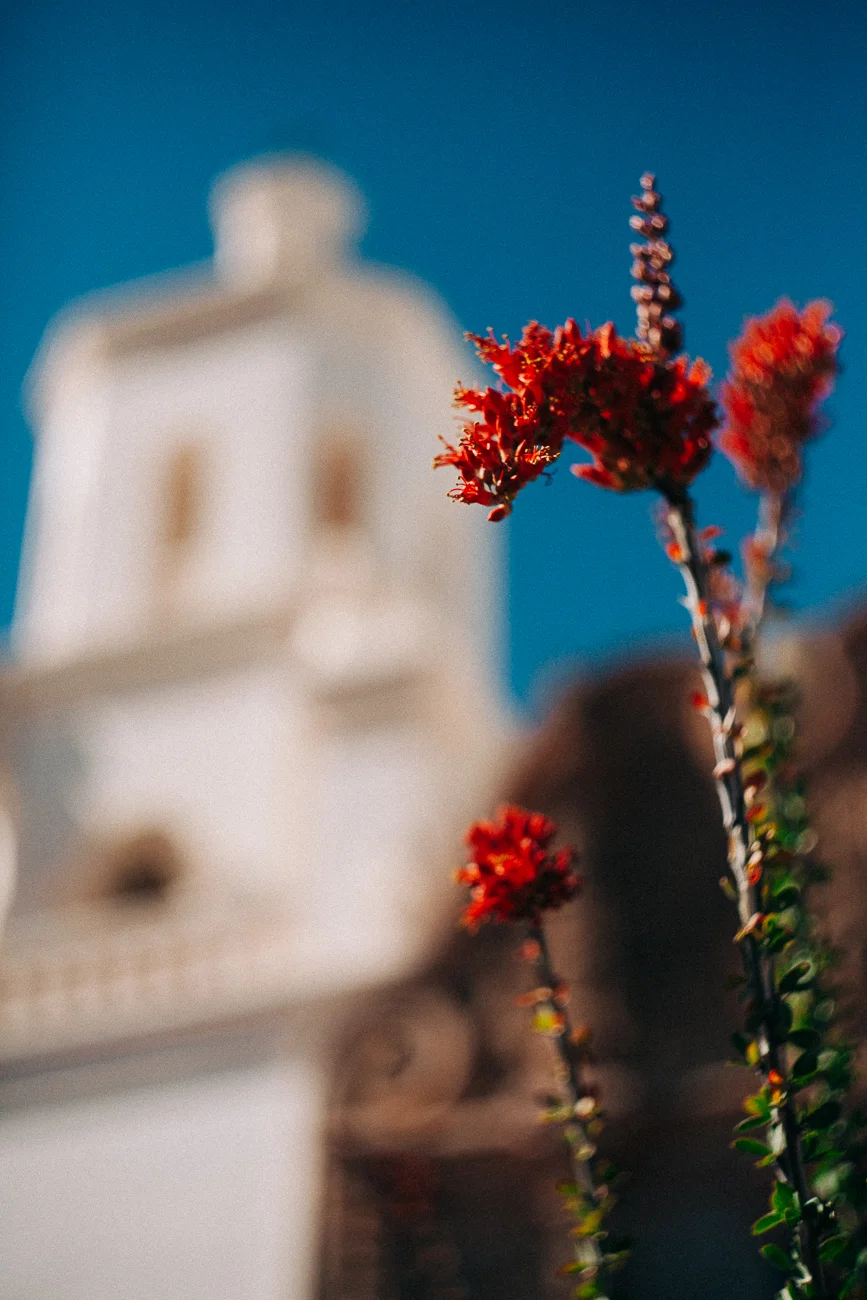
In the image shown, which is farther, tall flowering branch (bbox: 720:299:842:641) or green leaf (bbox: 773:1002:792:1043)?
tall flowering branch (bbox: 720:299:842:641)

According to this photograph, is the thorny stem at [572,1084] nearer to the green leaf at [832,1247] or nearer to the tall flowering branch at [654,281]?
the green leaf at [832,1247]

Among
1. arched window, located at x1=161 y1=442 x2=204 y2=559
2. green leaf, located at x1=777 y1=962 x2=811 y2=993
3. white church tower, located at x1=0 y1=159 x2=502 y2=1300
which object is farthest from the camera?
arched window, located at x1=161 y1=442 x2=204 y2=559

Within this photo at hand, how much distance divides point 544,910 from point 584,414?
0.85 meters

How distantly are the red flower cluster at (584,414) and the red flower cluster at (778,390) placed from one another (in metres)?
0.28

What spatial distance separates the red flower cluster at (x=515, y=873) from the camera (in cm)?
262

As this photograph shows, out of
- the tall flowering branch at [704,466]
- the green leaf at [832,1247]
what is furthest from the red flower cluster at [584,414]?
the green leaf at [832,1247]

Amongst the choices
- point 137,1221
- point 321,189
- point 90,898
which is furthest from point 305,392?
point 137,1221

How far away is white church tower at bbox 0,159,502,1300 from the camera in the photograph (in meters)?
9.99

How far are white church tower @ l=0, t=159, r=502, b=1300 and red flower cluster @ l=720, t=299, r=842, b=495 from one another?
24.2ft

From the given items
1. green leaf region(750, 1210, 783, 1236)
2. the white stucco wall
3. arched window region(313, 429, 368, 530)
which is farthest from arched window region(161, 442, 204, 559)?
green leaf region(750, 1210, 783, 1236)

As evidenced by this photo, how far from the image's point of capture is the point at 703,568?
247cm

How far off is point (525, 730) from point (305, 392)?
6642 millimetres

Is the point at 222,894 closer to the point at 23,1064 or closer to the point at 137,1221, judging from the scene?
the point at 23,1064

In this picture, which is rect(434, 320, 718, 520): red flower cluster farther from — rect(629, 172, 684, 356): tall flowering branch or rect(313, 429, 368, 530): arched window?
rect(313, 429, 368, 530): arched window
